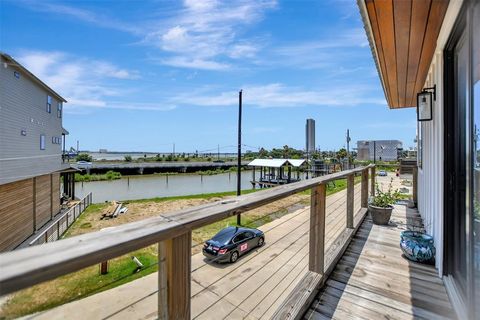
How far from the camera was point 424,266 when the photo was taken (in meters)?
2.52

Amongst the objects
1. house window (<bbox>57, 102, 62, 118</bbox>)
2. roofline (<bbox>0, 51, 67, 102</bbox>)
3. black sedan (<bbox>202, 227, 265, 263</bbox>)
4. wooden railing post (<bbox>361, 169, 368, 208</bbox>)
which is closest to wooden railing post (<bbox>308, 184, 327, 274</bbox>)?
wooden railing post (<bbox>361, 169, 368, 208</bbox>)

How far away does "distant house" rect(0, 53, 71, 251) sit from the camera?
9.27 m

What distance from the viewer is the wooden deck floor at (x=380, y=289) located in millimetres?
1811

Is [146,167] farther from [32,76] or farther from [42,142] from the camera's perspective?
[32,76]

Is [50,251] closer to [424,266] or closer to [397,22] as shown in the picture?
[397,22]

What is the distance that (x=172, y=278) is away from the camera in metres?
0.85

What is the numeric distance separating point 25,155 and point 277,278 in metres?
11.9

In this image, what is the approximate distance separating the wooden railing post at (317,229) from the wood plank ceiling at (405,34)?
144cm

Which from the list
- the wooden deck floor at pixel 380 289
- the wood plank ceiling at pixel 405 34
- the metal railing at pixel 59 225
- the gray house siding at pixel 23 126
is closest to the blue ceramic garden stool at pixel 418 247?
the wooden deck floor at pixel 380 289

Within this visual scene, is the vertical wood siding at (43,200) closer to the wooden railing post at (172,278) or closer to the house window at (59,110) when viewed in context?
the house window at (59,110)

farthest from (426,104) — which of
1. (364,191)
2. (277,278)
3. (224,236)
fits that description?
(224,236)

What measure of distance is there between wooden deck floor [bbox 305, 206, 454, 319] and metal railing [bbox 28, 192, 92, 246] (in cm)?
988

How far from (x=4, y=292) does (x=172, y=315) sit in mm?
541

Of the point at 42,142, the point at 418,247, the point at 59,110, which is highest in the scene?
the point at 59,110
